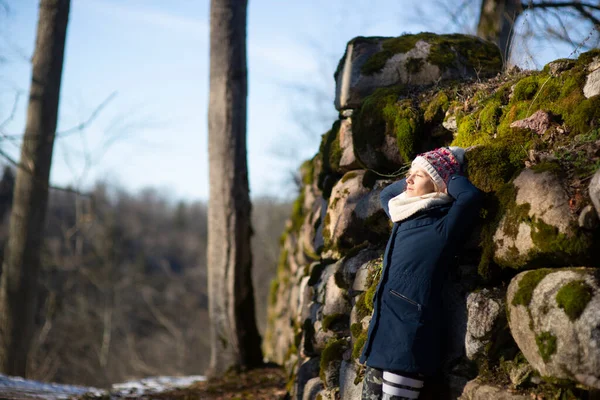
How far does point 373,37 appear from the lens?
221 inches

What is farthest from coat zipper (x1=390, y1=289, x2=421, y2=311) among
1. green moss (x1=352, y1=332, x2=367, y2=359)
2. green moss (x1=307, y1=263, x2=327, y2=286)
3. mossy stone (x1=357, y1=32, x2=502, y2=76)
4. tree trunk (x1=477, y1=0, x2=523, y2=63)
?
tree trunk (x1=477, y1=0, x2=523, y2=63)

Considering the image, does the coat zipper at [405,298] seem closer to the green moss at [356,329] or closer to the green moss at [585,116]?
the green moss at [356,329]

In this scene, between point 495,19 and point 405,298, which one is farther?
point 495,19

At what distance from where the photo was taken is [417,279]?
332cm

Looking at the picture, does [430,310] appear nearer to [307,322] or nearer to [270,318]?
[307,322]

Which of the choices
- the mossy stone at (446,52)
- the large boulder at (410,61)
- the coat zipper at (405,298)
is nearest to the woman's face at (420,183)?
the coat zipper at (405,298)

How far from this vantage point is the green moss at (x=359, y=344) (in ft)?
13.5

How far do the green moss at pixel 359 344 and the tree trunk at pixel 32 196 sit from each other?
6.38 metres

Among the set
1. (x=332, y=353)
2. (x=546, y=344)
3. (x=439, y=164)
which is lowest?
(x=332, y=353)

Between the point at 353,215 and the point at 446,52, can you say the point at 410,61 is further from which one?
the point at 353,215

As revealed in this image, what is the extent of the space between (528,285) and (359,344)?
1570 millimetres

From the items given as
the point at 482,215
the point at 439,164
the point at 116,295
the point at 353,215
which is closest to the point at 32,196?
the point at 353,215

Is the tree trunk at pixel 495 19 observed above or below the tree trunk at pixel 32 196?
above

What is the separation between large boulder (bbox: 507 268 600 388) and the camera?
2.57 metres
